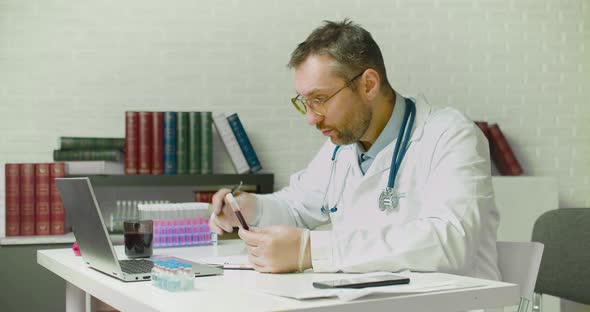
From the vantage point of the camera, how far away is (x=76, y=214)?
181 cm

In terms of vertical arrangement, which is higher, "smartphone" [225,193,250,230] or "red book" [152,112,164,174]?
"red book" [152,112,164,174]

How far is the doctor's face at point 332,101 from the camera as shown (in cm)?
212

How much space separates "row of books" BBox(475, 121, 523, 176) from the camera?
4531mm

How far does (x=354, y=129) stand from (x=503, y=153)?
261cm

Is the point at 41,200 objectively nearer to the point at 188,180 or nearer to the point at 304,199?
the point at 188,180

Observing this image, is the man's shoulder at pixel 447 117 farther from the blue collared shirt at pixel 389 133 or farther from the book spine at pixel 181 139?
the book spine at pixel 181 139

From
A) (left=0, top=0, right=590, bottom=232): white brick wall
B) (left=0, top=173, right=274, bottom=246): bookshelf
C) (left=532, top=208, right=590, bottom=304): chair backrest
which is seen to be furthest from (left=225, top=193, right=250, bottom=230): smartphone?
(left=0, top=0, right=590, bottom=232): white brick wall

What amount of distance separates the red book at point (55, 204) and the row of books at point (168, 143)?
0.35 m

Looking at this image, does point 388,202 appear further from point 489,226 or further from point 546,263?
point 546,263

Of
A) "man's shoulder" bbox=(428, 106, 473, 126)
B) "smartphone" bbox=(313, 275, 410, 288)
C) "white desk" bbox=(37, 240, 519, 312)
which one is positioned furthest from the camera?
"man's shoulder" bbox=(428, 106, 473, 126)

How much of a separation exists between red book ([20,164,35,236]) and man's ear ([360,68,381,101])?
2260 mm

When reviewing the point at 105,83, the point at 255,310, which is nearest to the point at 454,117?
the point at 255,310

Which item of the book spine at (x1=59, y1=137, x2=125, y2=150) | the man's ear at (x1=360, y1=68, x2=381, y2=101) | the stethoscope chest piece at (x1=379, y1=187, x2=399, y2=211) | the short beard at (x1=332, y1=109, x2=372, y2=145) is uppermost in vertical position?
the man's ear at (x1=360, y1=68, x2=381, y2=101)

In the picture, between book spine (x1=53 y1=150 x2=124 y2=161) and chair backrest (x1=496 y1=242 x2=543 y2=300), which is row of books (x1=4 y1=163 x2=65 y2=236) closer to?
book spine (x1=53 y1=150 x2=124 y2=161)
